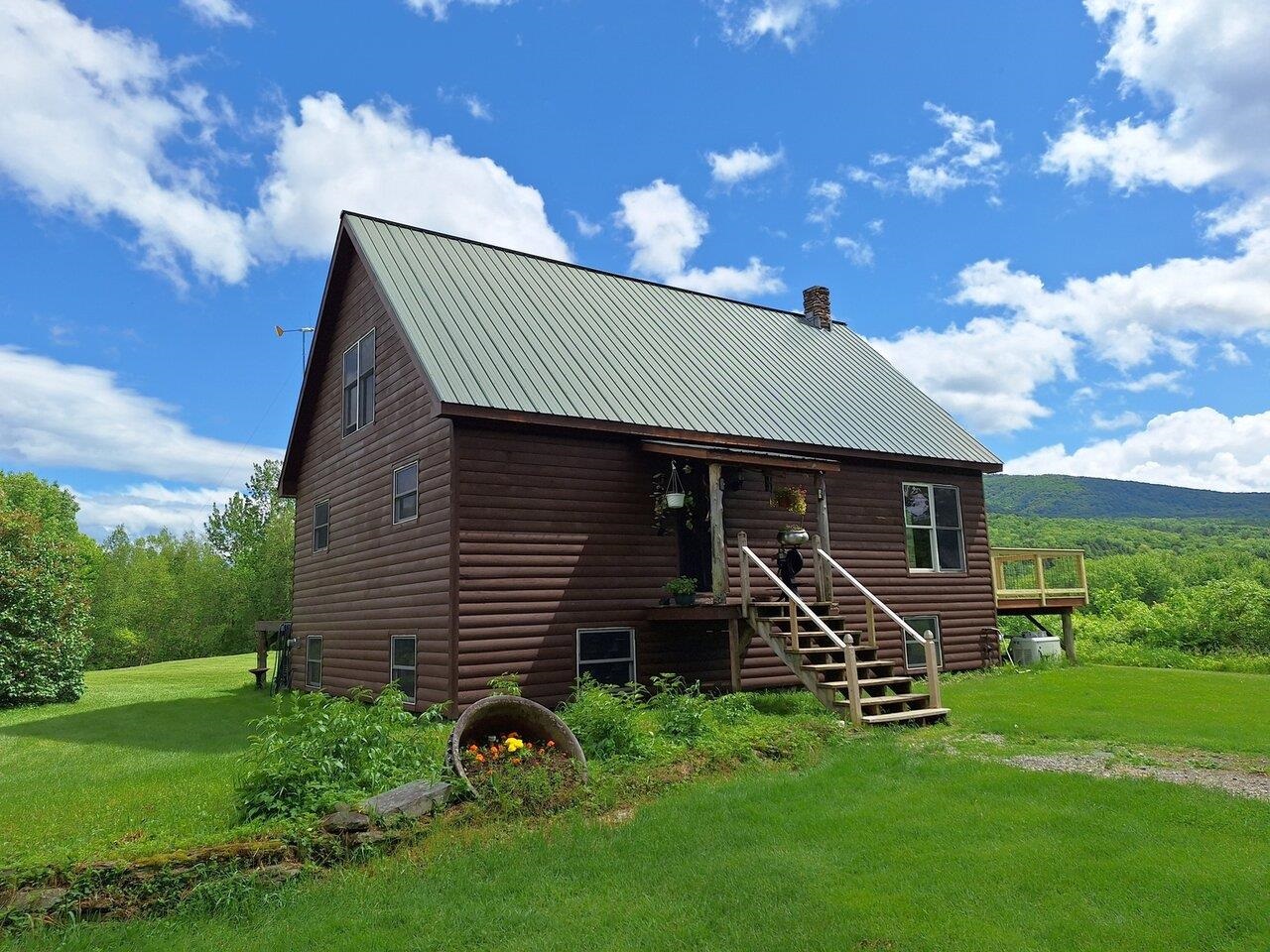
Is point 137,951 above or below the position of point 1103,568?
below

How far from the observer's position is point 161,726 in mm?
15016

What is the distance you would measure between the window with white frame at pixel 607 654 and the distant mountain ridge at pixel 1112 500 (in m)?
114

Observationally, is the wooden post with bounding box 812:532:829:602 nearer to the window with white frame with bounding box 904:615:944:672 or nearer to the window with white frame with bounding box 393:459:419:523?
the window with white frame with bounding box 904:615:944:672

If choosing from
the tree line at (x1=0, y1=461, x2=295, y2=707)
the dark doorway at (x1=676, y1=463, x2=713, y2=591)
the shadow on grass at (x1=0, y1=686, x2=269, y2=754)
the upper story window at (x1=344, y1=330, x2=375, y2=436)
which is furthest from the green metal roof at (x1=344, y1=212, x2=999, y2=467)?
the tree line at (x1=0, y1=461, x2=295, y2=707)

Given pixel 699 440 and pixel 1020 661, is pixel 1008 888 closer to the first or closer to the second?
pixel 699 440

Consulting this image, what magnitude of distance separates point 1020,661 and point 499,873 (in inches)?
677

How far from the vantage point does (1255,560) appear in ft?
167

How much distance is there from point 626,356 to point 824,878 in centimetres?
1153

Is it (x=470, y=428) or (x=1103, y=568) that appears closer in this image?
(x=470, y=428)

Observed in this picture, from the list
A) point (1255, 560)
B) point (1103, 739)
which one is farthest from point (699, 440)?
point (1255, 560)

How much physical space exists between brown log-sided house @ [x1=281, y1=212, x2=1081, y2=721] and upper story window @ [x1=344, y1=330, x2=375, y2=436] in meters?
0.06

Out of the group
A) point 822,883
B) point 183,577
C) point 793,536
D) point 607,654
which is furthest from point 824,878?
point 183,577

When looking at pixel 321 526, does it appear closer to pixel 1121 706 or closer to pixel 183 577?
pixel 1121 706

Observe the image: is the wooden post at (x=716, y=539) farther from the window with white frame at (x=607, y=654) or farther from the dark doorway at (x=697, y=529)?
the window with white frame at (x=607, y=654)
